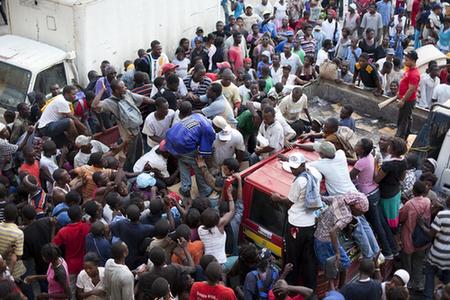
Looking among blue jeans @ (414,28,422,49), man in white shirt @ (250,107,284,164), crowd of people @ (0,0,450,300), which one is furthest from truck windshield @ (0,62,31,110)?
blue jeans @ (414,28,422,49)

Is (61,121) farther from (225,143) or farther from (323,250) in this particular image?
(323,250)

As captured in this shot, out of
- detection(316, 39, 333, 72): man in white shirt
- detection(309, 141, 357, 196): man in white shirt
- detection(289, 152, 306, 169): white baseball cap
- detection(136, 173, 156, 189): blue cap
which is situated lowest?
detection(316, 39, 333, 72): man in white shirt

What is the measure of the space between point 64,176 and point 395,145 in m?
3.69

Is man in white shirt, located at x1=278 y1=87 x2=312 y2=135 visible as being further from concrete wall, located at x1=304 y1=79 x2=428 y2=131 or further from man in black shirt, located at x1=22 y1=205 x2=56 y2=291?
man in black shirt, located at x1=22 y1=205 x2=56 y2=291

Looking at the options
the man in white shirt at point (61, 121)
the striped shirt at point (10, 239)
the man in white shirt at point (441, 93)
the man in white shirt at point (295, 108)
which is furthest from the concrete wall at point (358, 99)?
the striped shirt at point (10, 239)

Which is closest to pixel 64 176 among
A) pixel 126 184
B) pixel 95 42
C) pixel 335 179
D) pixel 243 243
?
pixel 126 184

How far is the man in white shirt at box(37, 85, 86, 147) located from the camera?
820 cm

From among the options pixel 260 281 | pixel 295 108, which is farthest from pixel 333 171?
pixel 295 108

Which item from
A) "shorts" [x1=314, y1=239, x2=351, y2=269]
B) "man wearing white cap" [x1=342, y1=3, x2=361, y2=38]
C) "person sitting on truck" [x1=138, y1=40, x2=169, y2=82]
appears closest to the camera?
"shorts" [x1=314, y1=239, x2=351, y2=269]

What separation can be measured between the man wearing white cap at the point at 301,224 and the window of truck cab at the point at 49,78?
14.9 ft

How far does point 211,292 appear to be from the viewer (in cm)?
544

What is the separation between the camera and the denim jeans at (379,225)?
6.87 meters

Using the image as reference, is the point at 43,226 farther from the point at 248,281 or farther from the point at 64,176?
the point at 248,281

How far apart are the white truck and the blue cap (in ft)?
9.24
